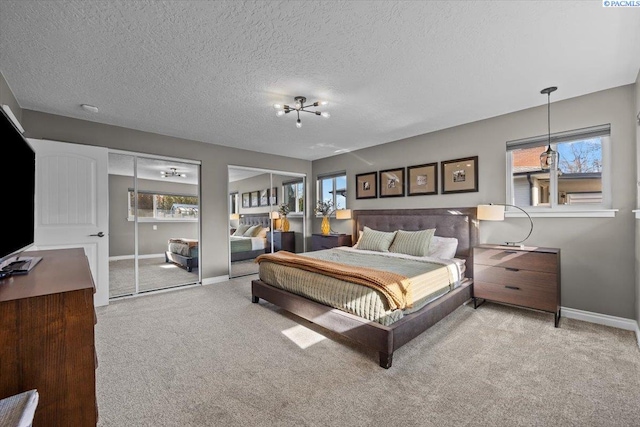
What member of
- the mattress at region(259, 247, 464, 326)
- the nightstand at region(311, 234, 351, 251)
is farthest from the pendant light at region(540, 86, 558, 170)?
the nightstand at region(311, 234, 351, 251)

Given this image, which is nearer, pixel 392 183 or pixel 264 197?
pixel 392 183

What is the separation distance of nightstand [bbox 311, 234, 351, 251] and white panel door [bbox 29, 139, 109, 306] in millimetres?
3522

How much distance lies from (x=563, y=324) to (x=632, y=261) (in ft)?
3.07

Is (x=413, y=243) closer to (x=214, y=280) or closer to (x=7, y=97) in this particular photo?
(x=214, y=280)

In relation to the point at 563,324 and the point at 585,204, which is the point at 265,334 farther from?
the point at 585,204

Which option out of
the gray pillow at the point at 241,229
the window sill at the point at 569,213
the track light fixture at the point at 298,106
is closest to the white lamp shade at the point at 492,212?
the window sill at the point at 569,213

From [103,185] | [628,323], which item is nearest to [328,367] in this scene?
[628,323]

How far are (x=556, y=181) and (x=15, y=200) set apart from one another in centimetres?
498

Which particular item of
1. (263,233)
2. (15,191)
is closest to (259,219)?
(263,233)

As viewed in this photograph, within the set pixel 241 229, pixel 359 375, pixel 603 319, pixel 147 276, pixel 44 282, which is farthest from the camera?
pixel 241 229

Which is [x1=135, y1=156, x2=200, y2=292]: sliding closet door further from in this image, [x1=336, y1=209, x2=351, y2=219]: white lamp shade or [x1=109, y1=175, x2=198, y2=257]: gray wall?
[x1=336, y1=209, x2=351, y2=219]: white lamp shade

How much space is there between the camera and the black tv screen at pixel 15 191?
1.32 m

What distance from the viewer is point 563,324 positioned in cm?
301

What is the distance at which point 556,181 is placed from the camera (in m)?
3.39
